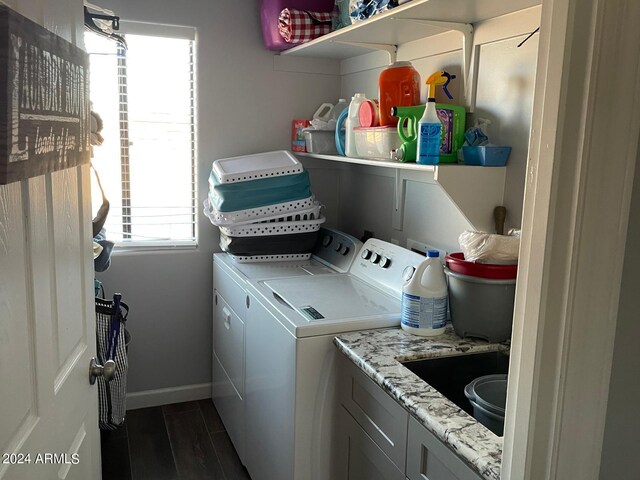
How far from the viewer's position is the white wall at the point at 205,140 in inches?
113

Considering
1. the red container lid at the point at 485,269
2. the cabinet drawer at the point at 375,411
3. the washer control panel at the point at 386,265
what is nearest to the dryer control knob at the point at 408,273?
the washer control panel at the point at 386,265

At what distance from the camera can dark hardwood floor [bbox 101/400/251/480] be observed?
2.53 m

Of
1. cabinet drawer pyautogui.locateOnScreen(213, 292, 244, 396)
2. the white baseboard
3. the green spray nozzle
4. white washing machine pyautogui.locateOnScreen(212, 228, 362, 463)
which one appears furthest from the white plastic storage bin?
the white baseboard

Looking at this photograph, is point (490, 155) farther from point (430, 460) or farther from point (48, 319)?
point (48, 319)

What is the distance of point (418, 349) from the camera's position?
1730 mm

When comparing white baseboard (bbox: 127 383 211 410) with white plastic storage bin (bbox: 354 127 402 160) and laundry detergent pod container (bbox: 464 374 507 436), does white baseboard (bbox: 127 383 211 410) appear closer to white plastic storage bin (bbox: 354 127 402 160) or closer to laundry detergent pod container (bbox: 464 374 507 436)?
white plastic storage bin (bbox: 354 127 402 160)

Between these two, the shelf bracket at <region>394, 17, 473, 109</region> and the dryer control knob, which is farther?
the dryer control knob

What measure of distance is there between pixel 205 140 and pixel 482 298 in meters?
1.75

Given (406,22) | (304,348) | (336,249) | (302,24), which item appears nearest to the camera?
(304,348)

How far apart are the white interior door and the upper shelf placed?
1015mm

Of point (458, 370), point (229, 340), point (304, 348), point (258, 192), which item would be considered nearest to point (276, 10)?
point (258, 192)

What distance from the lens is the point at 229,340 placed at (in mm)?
→ 2729

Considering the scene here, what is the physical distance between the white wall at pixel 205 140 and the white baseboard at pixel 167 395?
0.09ft

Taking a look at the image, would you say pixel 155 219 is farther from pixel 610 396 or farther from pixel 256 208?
pixel 610 396
